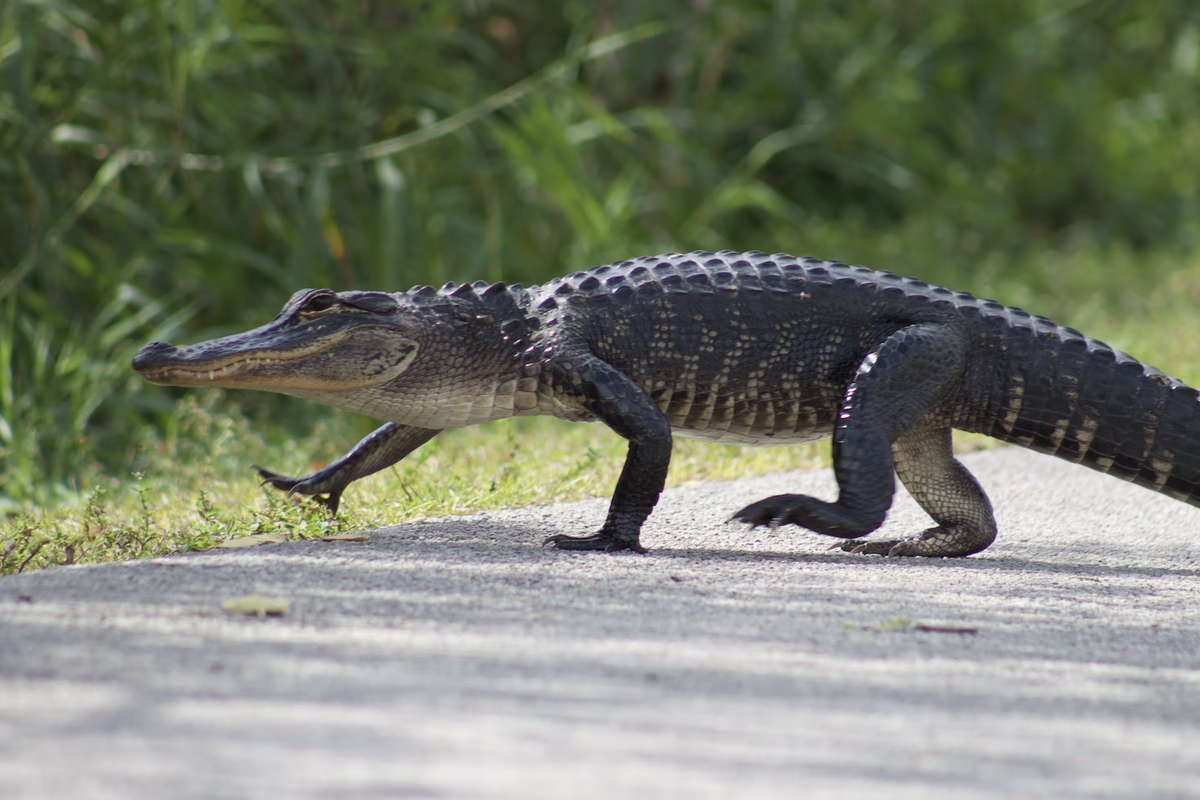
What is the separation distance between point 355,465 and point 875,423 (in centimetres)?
168

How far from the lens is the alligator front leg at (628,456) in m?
4.04

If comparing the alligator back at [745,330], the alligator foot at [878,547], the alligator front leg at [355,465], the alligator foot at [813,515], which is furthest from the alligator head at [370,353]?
the alligator foot at [878,547]

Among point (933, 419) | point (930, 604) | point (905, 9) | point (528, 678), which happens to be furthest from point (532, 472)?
point (905, 9)

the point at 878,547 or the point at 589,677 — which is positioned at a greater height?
the point at 878,547

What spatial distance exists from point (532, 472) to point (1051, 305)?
6472mm

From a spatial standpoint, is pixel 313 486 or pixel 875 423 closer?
pixel 875 423

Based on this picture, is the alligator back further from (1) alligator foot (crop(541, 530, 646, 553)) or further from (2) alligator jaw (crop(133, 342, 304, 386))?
(2) alligator jaw (crop(133, 342, 304, 386))

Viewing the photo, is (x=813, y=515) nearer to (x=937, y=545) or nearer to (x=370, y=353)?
(x=937, y=545)

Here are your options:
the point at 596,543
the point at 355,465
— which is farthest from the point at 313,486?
the point at 596,543

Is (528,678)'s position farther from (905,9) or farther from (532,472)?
(905,9)

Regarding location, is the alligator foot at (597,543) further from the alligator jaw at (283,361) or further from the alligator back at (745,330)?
the alligator jaw at (283,361)

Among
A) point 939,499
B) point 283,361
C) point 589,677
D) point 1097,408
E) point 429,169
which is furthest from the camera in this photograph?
point 429,169

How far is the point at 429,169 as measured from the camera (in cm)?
877

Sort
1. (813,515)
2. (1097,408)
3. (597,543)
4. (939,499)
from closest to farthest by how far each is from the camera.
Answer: (813,515) < (597,543) < (1097,408) < (939,499)
